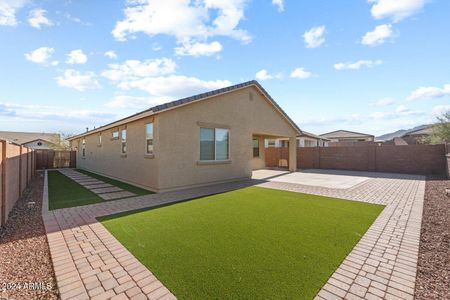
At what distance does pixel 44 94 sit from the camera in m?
13.0

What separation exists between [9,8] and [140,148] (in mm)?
6068

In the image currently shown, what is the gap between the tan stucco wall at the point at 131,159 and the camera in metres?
9.06

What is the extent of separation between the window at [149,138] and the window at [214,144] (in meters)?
2.19

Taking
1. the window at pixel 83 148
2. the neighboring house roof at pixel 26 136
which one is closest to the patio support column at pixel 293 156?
the window at pixel 83 148

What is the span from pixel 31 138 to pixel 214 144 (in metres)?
56.7

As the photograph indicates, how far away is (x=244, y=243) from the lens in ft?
13.4

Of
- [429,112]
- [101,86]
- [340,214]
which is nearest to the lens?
[340,214]

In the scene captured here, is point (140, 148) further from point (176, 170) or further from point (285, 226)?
point (285, 226)

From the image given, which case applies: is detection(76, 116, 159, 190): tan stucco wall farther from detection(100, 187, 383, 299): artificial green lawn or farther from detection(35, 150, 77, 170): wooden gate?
detection(35, 150, 77, 170): wooden gate

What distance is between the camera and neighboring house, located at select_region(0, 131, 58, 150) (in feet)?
145

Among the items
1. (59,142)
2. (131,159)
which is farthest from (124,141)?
(59,142)

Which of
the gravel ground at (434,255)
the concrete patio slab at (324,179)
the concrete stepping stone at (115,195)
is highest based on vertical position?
the concrete patio slab at (324,179)

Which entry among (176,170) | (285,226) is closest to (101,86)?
(176,170)

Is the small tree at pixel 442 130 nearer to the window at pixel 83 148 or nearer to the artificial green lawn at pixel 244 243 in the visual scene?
the artificial green lawn at pixel 244 243
